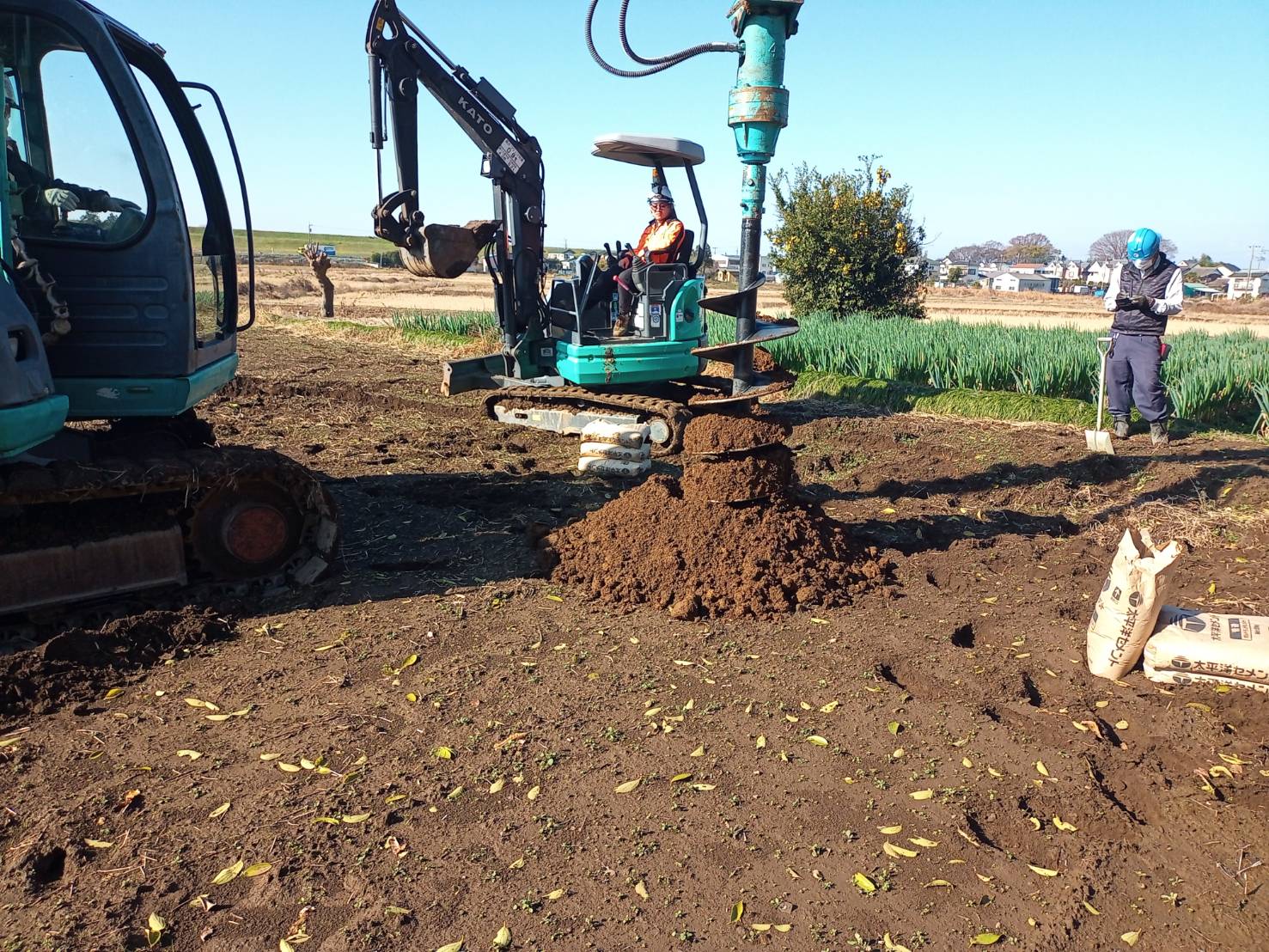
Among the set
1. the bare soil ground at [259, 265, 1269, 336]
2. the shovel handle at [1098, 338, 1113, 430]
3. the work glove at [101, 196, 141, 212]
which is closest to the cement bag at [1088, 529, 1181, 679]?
the shovel handle at [1098, 338, 1113, 430]

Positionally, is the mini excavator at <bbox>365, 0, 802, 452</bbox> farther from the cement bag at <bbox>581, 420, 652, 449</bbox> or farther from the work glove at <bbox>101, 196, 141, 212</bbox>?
the work glove at <bbox>101, 196, 141, 212</bbox>

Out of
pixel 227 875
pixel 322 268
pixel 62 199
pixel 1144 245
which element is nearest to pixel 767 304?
pixel 322 268

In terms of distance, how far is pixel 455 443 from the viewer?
916cm

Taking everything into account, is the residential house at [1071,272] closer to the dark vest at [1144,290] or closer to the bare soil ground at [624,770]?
the dark vest at [1144,290]

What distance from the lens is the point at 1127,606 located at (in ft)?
13.2

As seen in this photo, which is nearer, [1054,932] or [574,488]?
[1054,932]

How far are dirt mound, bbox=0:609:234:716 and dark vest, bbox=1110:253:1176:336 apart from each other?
824cm

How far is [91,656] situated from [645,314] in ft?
20.6

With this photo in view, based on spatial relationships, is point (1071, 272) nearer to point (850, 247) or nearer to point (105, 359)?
point (850, 247)

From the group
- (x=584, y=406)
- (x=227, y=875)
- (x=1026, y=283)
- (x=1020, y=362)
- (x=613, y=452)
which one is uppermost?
(x=1026, y=283)

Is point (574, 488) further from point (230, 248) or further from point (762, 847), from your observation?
point (762, 847)

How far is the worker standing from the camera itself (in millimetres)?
8328

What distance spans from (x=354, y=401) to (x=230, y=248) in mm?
6252

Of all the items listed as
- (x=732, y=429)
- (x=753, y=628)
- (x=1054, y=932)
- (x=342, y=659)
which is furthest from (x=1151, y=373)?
(x=342, y=659)
